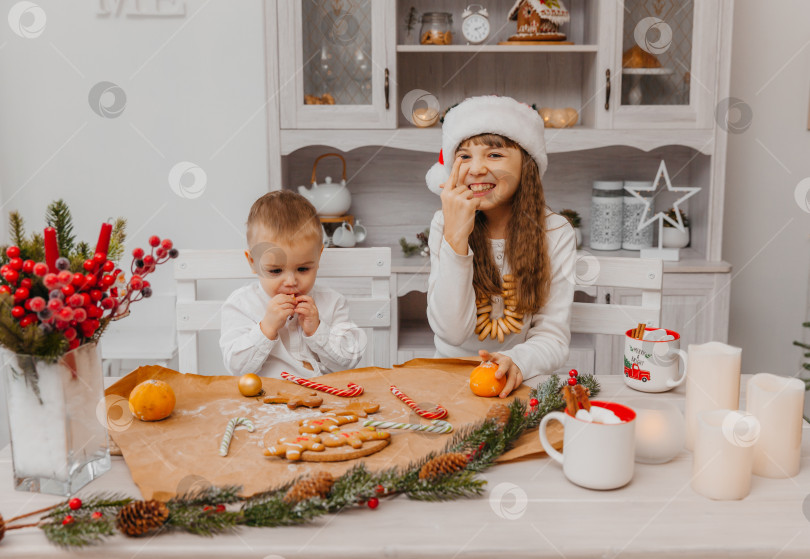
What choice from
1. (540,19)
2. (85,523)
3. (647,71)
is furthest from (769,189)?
(85,523)

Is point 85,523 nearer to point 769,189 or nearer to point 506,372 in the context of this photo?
point 506,372

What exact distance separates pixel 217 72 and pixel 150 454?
2091 millimetres

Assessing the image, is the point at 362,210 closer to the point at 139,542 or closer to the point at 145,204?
the point at 145,204

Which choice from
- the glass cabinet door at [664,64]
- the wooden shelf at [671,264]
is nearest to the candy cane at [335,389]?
the wooden shelf at [671,264]

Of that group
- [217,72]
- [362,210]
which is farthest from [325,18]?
[362,210]

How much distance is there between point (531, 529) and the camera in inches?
31.5

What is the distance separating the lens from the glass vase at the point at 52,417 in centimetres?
86

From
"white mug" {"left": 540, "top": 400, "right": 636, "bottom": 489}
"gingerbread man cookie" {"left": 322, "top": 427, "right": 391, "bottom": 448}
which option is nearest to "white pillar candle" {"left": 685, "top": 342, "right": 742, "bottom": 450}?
"white mug" {"left": 540, "top": 400, "right": 636, "bottom": 489}

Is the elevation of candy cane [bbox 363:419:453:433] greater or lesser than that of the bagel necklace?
lesser

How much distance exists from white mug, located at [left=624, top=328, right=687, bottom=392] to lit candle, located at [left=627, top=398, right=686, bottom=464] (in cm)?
27

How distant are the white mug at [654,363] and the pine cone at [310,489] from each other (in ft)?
2.00

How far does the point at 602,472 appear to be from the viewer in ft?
2.87

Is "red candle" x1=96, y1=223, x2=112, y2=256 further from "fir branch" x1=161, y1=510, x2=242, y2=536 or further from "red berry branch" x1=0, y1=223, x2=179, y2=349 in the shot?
"fir branch" x1=161, y1=510, x2=242, y2=536

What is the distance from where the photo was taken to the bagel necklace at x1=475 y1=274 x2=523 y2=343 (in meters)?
1.59
